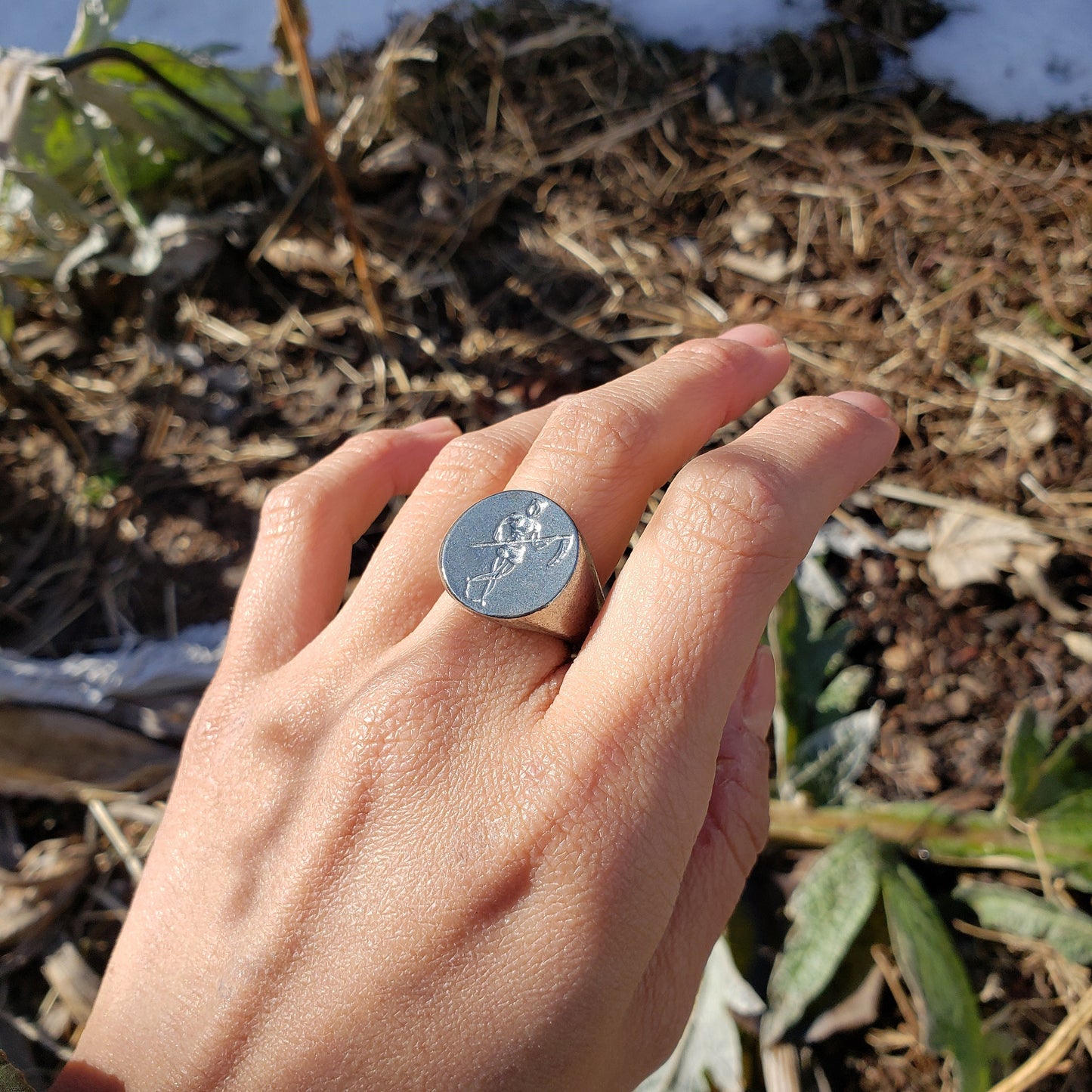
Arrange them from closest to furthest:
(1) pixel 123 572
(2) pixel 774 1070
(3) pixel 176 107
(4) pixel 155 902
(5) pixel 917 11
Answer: (4) pixel 155 902 < (2) pixel 774 1070 < (1) pixel 123 572 < (3) pixel 176 107 < (5) pixel 917 11

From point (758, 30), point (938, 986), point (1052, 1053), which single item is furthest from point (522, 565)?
point (758, 30)

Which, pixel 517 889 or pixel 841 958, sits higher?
pixel 517 889

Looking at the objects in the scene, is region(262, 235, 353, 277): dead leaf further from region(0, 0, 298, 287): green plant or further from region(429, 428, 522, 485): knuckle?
region(429, 428, 522, 485): knuckle

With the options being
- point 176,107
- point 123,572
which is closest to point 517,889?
point 123,572

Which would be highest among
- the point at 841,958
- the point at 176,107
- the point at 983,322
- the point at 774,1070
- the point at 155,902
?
the point at 176,107

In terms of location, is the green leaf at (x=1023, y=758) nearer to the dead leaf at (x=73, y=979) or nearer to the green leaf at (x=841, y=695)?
the green leaf at (x=841, y=695)

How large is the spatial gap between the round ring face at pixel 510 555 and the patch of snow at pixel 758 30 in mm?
2802

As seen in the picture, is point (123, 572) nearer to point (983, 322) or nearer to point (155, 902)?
point (155, 902)

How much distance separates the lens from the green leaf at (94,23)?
258cm

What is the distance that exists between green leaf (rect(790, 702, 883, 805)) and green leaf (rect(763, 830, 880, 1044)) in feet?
0.51

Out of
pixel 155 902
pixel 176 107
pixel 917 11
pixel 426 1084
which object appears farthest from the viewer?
pixel 917 11

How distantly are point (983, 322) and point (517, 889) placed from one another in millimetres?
2419

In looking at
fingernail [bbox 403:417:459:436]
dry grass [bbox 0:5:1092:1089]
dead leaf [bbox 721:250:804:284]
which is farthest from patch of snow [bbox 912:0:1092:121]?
fingernail [bbox 403:417:459:436]

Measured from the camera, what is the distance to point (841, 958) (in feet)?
6.04
